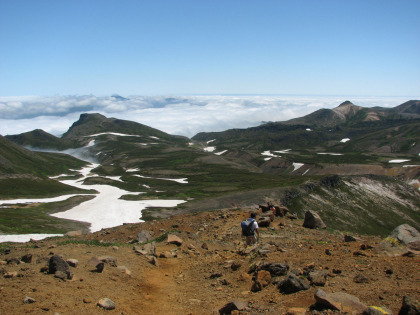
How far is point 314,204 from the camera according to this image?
8150cm

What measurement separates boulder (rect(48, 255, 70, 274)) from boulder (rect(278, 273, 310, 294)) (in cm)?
1029

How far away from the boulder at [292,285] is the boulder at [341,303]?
5.35ft

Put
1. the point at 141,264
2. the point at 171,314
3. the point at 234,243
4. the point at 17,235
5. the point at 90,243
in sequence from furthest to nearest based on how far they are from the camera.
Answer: the point at 17,235 < the point at 234,243 < the point at 90,243 < the point at 141,264 < the point at 171,314

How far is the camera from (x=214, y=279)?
697 inches

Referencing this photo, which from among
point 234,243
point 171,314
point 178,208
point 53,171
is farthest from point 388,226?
point 53,171

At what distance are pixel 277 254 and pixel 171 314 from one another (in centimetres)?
849

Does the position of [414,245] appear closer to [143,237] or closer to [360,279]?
[360,279]

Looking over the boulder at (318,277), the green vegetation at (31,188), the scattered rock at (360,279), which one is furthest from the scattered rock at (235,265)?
the green vegetation at (31,188)

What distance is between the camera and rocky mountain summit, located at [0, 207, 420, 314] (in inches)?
496

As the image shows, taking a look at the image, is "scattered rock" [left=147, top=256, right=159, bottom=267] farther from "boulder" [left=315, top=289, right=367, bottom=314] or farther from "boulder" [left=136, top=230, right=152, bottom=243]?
"boulder" [left=315, top=289, right=367, bottom=314]

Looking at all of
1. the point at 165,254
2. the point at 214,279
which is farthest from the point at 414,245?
the point at 165,254

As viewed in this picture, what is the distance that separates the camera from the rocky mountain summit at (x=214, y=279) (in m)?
12.6

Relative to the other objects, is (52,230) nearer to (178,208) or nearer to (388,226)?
(178,208)

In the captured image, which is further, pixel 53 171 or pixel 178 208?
pixel 53 171
